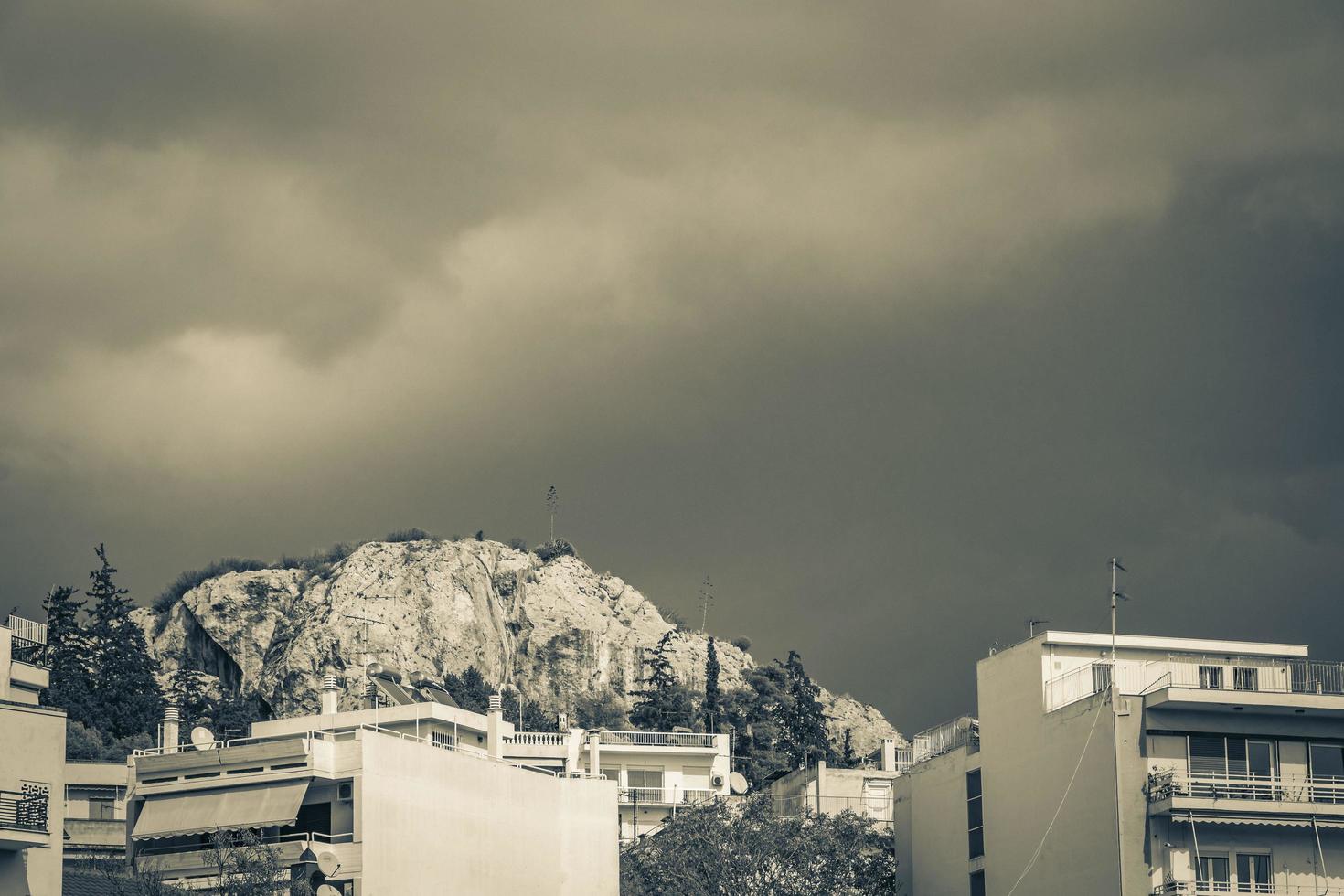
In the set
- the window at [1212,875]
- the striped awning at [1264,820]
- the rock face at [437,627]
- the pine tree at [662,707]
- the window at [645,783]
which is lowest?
the window at [1212,875]

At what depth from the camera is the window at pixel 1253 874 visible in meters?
66.2

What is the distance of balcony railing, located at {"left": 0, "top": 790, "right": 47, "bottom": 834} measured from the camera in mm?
54750

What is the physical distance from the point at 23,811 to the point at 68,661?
67.1m

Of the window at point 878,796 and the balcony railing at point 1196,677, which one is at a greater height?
the balcony railing at point 1196,677

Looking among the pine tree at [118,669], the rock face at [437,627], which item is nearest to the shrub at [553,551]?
the rock face at [437,627]

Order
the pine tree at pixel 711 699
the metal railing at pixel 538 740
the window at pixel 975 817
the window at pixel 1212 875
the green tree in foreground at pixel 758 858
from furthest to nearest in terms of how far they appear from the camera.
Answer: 1. the pine tree at pixel 711 699
2. the metal railing at pixel 538 740
3. the window at pixel 975 817
4. the green tree in foreground at pixel 758 858
5. the window at pixel 1212 875

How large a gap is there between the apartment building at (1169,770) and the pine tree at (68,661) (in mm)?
60117

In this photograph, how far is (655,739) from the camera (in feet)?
360

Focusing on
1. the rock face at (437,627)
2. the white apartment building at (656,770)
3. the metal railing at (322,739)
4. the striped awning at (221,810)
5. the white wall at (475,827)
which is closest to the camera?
the striped awning at (221,810)

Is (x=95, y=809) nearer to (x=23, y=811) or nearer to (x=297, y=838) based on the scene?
(x=297, y=838)

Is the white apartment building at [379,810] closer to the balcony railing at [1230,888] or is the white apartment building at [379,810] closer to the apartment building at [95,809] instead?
the apartment building at [95,809]

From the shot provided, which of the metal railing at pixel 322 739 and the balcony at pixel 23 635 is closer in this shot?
the balcony at pixel 23 635

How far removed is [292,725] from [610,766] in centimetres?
2522

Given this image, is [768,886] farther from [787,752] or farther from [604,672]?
[604,672]
